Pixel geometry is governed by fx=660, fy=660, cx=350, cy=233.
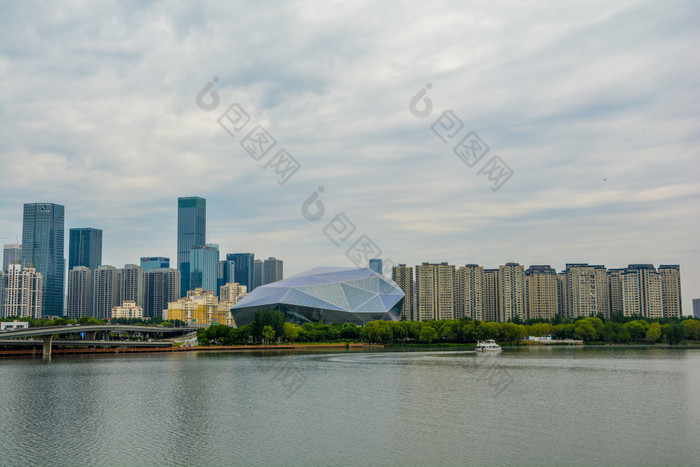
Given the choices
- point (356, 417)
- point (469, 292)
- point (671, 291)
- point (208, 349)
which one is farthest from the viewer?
point (469, 292)

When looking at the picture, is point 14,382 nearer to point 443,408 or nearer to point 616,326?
point 443,408

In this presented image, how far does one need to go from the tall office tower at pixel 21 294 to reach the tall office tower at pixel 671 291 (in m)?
160

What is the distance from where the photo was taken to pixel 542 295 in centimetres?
13038

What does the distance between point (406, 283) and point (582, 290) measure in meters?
36.6

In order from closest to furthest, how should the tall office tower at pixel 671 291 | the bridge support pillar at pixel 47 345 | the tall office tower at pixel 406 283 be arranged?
the bridge support pillar at pixel 47 345
the tall office tower at pixel 671 291
the tall office tower at pixel 406 283

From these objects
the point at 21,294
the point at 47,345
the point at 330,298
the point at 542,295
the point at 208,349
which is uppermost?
the point at 21,294

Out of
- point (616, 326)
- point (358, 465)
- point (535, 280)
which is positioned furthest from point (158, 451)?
point (535, 280)

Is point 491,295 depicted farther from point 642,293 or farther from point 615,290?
point 642,293

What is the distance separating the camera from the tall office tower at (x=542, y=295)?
129625 mm

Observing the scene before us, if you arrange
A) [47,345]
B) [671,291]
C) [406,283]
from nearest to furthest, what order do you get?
[47,345]
[671,291]
[406,283]

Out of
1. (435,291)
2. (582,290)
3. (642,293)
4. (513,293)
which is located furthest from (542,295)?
(435,291)

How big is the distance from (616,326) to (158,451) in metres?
76.0

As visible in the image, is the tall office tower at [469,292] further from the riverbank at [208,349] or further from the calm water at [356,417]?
the calm water at [356,417]

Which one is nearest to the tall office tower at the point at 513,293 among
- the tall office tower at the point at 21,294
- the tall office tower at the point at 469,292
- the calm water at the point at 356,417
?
the tall office tower at the point at 469,292
